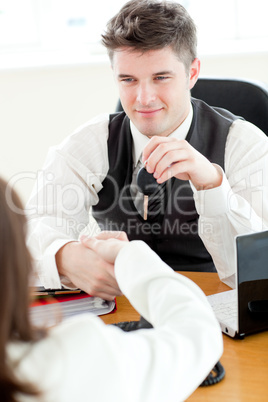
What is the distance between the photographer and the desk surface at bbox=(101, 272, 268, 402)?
2.85 feet

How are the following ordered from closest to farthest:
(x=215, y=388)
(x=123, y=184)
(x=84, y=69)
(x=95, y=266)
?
1. (x=215, y=388)
2. (x=95, y=266)
3. (x=123, y=184)
4. (x=84, y=69)

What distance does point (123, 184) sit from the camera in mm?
1643

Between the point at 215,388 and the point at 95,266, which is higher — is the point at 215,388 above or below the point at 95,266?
below

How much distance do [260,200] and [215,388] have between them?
2.30 ft

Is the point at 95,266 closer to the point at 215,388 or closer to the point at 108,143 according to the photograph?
the point at 215,388

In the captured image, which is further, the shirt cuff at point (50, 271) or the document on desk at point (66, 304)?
the shirt cuff at point (50, 271)

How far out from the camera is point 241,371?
3.07 feet

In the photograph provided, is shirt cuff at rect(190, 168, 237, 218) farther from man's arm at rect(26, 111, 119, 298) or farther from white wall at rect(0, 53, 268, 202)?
white wall at rect(0, 53, 268, 202)

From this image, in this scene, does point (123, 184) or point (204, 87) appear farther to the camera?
point (204, 87)

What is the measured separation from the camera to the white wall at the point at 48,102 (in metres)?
2.89

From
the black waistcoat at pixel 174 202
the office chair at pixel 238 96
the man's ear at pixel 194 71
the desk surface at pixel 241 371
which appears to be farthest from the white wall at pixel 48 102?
the desk surface at pixel 241 371

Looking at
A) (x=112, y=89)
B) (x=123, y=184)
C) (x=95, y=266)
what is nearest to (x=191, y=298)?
(x=95, y=266)

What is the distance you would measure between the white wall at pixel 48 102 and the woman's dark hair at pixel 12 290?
232 centimetres

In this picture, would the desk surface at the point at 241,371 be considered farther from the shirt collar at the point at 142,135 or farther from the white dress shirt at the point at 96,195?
the shirt collar at the point at 142,135
